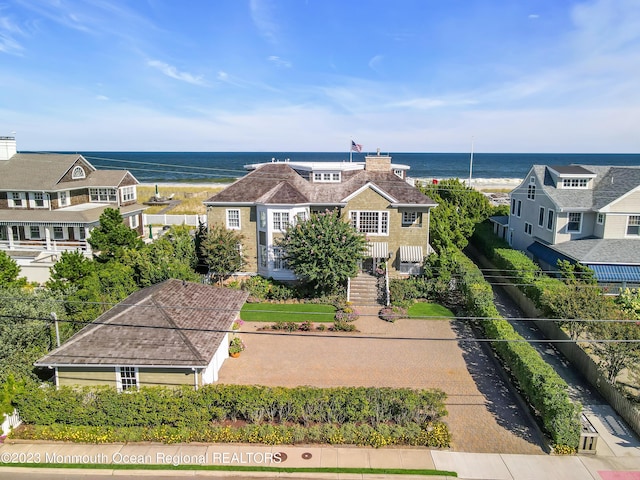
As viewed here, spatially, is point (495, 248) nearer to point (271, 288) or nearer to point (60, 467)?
point (271, 288)

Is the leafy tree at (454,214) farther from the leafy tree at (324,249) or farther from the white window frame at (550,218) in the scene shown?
the leafy tree at (324,249)

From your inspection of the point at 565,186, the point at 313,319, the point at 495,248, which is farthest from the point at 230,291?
the point at 565,186

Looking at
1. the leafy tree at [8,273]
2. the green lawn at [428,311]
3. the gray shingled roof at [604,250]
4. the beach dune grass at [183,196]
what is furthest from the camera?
the beach dune grass at [183,196]

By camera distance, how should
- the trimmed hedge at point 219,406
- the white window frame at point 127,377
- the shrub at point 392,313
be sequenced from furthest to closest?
the shrub at point 392,313 < the white window frame at point 127,377 < the trimmed hedge at point 219,406

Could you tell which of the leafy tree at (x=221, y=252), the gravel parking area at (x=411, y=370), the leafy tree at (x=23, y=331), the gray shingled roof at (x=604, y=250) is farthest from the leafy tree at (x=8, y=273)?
the gray shingled roof at (x=604, y=250)

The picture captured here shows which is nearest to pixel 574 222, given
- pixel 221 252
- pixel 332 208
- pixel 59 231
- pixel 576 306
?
pixel 576 306

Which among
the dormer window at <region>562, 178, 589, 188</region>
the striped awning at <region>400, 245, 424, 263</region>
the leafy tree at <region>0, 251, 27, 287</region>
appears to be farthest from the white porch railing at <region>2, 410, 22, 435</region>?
the dormer window at <region>562, 178, 589, 188</region>
